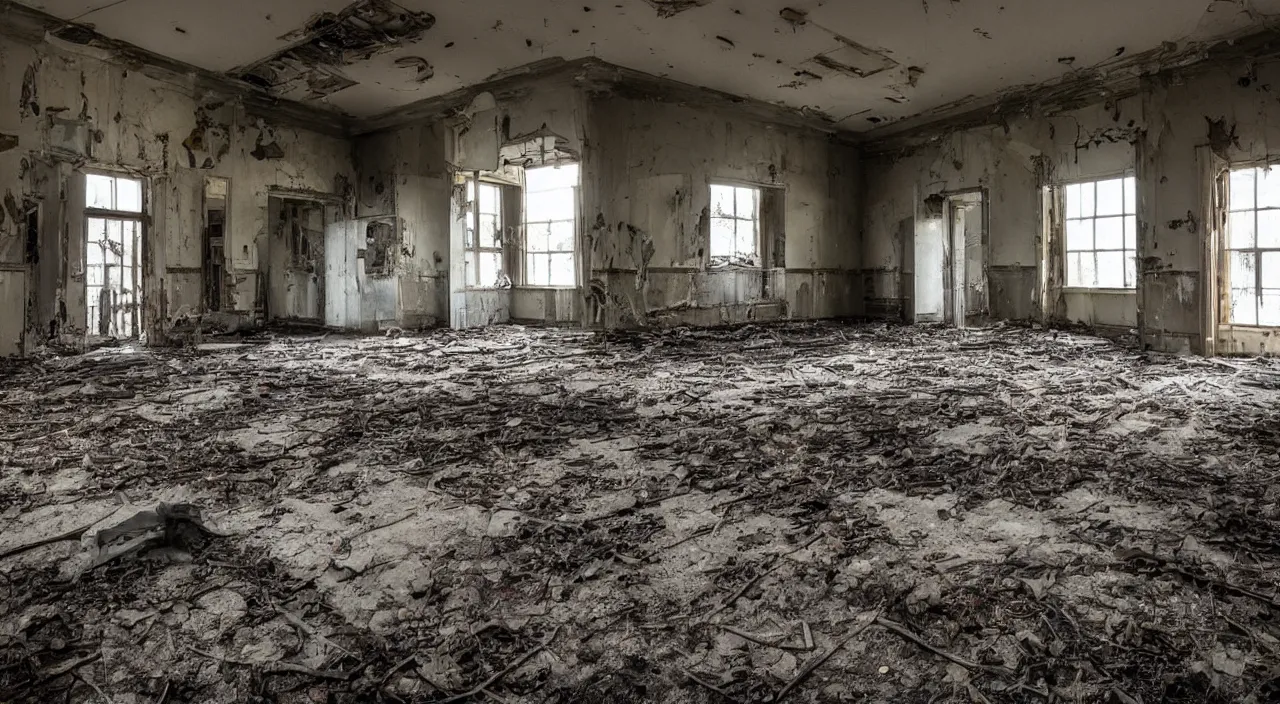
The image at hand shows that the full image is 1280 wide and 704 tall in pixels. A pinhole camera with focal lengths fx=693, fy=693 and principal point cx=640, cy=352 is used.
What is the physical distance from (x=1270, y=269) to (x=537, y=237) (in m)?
9.55

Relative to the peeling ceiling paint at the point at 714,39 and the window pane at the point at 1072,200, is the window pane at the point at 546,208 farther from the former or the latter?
the window pane at the point at 1072,200

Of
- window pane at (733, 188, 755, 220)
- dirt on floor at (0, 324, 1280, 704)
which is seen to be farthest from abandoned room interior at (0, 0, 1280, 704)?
window pane at (733, 188, 755, 220)

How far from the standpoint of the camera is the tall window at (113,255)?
8602mm

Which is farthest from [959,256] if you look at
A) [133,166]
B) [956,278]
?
[133,166]

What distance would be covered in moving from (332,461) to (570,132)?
6.78 meters

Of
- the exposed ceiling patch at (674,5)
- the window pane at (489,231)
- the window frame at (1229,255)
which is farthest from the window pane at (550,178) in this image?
the window frame at (1229,255)

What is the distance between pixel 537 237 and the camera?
11.7m

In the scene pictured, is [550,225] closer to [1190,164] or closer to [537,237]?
[537,237]

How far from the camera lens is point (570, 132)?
9.41 metres

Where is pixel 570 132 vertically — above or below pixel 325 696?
above

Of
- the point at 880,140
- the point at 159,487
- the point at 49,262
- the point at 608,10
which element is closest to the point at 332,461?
the point at 159,487

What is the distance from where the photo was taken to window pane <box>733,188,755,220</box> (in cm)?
1138

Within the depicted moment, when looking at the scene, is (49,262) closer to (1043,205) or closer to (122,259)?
(122,259)

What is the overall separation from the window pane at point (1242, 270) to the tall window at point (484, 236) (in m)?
9.86
